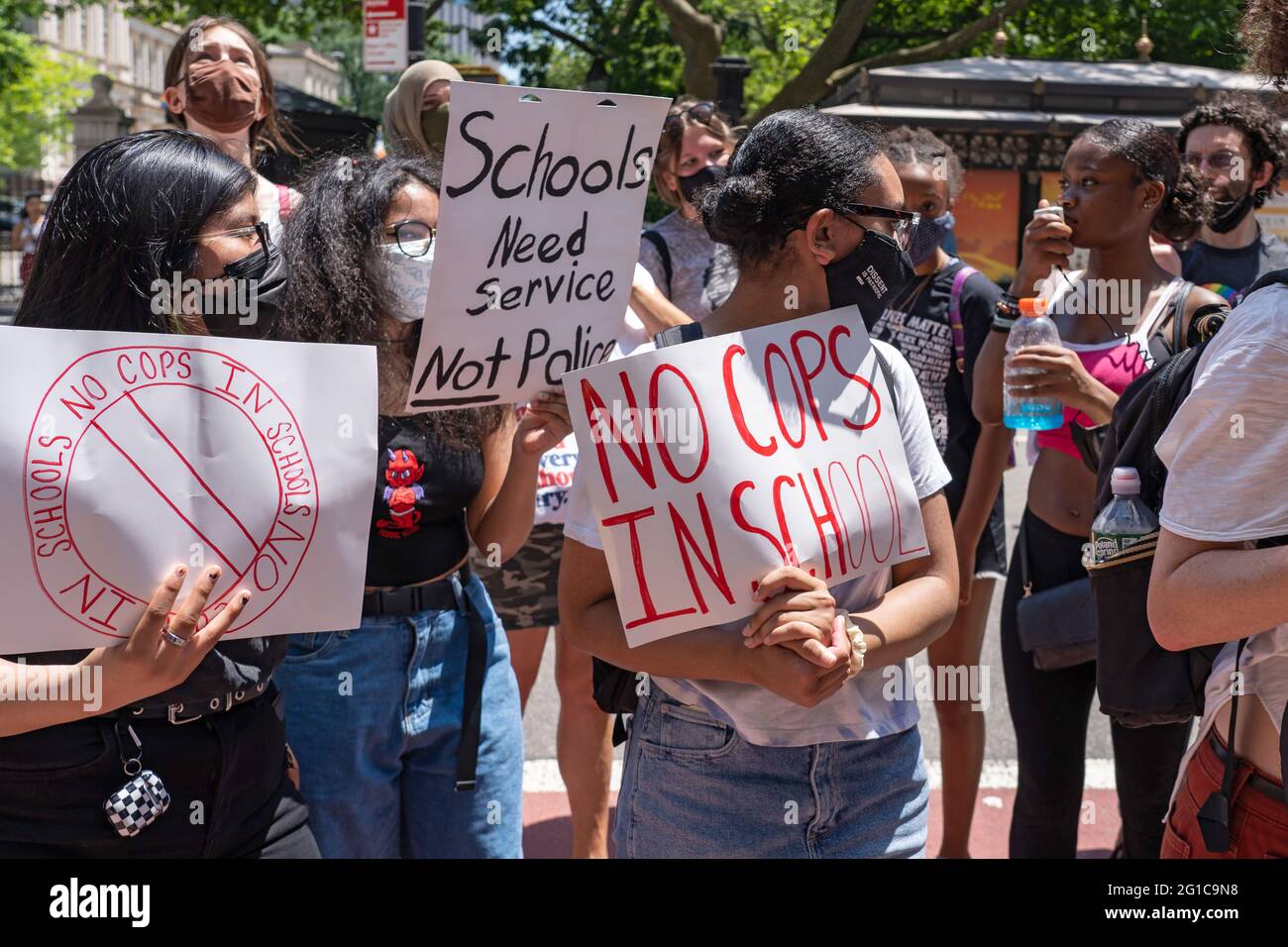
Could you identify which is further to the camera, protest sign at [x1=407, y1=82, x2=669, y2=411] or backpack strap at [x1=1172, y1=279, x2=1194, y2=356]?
backpack strap at [x1=1172, y1=279, x2=1194, y2=356]

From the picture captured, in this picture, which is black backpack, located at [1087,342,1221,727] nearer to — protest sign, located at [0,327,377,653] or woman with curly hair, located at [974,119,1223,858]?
woman with curly hair, located at [974,119,1223,858]

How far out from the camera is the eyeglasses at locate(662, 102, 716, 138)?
4.64 meters

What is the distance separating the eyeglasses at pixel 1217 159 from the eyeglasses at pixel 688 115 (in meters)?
1.70

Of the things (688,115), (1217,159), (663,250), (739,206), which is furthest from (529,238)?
(1217,159)

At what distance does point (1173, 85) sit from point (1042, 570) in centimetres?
1272

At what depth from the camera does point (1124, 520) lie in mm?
2471

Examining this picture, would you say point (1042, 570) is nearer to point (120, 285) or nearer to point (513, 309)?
point (513, 309)

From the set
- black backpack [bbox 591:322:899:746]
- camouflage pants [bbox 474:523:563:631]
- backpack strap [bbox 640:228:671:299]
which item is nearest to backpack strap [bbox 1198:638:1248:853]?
black backpack [bbox 591:322:899:746]

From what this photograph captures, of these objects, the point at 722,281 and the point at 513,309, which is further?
the point at 722,281

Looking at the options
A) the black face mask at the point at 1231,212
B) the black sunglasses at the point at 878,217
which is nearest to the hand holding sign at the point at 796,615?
the black sunglasses at the point at 878,217

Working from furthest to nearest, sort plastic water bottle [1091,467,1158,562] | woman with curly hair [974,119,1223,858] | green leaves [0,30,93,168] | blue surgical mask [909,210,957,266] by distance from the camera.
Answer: green leaves [0,30,93,168] → blue surgical mask [909,210,957,266] → woman with curly hair [974,119,1223,858] → plastic water bottle [1091,467,1158,562]

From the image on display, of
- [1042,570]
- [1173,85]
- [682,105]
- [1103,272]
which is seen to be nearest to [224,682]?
[1042,570]

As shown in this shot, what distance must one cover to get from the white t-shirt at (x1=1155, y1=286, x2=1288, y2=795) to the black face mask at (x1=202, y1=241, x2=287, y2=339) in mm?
1539

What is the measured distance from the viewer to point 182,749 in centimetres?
226
